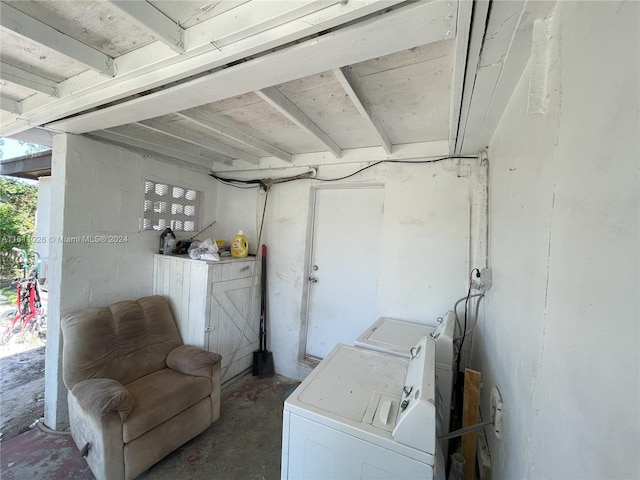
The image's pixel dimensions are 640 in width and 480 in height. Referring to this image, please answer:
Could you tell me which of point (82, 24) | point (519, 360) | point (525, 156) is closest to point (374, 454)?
point (519, 360)

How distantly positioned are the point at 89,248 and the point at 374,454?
2.46 m

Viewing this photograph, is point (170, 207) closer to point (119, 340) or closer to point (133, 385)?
point (119, 340)

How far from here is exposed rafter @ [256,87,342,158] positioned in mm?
1433

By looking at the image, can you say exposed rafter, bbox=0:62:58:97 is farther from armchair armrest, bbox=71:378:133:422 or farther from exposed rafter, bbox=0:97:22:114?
armchair armrest, bbox=71:378:133:422

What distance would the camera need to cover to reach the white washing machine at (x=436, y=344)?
1.55 metres

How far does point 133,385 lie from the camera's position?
74.7 inches

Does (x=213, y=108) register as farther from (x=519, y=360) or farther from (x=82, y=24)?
(x=519, y=360)

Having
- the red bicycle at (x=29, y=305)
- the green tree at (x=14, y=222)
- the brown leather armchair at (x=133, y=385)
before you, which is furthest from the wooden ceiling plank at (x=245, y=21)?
the green tree at (x=14, y=222)

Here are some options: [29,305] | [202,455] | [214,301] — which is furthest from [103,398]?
[29,305]

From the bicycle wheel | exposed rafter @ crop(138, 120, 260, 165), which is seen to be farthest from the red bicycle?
exposed rafter @ crop(138, 120, 260, 165)

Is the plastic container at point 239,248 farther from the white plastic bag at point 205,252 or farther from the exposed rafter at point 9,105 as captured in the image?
the exposed rafter at point 9,105

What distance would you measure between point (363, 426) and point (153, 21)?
166 centimetres

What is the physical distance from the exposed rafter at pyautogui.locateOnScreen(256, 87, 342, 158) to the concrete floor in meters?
2.33

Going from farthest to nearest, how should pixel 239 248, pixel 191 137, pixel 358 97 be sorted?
pixel 239 248 < pixel 191 137 < pixel 358 97
